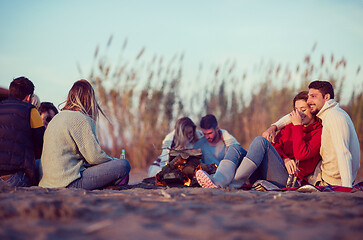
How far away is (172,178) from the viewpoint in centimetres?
422

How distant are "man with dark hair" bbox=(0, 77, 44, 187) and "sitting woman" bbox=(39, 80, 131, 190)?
7.0 inches

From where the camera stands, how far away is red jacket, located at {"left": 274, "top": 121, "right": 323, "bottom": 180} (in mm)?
3713

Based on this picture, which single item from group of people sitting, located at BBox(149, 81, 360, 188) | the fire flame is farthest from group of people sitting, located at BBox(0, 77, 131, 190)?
group of people sitting, located at BBox(149, 81, 360, 188)

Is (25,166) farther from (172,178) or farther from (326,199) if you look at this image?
(326,199)

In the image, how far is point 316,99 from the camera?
387 cm

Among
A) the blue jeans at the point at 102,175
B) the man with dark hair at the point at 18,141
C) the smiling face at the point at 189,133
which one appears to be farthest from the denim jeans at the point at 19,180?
the smiling face at the point at 189,133

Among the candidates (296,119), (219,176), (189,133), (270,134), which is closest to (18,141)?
(219,176)

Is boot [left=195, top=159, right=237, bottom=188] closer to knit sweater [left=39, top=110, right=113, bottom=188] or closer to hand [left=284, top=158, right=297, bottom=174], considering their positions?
hand [left=284, top=158, right=297, bottom=174]

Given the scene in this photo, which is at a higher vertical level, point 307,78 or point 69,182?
point 307,78

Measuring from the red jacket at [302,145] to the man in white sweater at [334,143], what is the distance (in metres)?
0.08

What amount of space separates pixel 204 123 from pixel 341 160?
2.48m

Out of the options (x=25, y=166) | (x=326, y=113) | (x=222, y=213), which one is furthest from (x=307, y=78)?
(x=222, y=213)

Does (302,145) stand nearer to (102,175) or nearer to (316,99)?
(316,99)

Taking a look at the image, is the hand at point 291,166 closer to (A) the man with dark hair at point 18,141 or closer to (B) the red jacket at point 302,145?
(B) the red jacket at point 302,145
